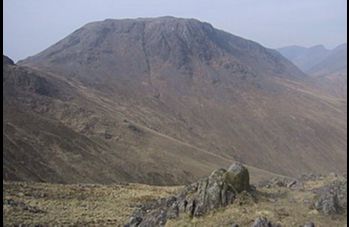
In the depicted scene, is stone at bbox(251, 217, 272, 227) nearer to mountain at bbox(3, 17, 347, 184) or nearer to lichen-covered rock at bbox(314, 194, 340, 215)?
lichen-covered rock at bbox(314, 194, 340, 215)

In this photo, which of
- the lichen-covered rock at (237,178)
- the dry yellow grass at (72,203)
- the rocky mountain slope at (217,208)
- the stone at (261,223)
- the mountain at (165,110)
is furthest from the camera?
the mountain at (165,110)

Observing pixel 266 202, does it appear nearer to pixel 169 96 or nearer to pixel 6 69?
pixel 6 69

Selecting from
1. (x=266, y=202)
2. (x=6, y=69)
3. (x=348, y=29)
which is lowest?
(x=6, y=69)

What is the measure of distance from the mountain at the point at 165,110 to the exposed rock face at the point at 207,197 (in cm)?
2792

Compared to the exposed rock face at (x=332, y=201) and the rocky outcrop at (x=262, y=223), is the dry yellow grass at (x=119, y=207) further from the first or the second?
the rocky outcrop at (x=262, y=223)

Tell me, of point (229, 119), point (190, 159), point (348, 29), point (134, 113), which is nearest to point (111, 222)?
point (348, 29)

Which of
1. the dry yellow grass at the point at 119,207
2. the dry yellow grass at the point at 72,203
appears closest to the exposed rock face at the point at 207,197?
the dry yellow grass at the point at 119,207

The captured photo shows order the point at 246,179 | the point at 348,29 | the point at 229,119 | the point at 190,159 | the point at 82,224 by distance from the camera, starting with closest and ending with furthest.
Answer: the point at 348,29, the point at 246,179, the point at 82,224, the point at 190,159, the point at 229,119

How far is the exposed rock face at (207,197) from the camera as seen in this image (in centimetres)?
1773

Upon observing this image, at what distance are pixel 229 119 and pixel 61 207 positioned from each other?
83131 millimetres

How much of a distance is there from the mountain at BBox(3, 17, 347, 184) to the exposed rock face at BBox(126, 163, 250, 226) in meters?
27.9

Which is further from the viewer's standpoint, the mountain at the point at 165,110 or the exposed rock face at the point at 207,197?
the mountain at the point at 165,110

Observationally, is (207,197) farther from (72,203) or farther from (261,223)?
(72,203)

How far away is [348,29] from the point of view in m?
12.2
